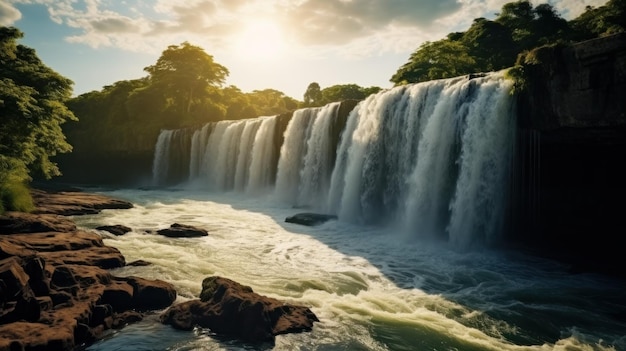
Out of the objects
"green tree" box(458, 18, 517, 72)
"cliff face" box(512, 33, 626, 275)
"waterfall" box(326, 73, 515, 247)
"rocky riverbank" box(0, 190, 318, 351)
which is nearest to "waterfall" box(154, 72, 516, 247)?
"waterfall" box(326, 73, 515, 247)

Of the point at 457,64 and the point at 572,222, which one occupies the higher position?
the point at 457,64

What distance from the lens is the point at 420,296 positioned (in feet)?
30.8

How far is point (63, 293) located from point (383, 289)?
6945 millimetres

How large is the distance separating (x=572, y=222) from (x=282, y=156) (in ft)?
59.0

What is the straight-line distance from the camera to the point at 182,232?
14.6 m

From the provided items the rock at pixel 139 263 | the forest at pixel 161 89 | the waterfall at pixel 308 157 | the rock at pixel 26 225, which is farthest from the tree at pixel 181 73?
the rock at pixel 139 263

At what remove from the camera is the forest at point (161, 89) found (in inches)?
544

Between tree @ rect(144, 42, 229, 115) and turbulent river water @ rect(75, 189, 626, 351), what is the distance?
31845 mm

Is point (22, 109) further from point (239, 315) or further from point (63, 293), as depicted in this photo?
point (239, 315)

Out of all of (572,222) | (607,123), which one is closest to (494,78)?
Result: (607,123)

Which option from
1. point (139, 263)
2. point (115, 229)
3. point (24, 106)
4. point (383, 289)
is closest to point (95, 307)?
point (139, 263)

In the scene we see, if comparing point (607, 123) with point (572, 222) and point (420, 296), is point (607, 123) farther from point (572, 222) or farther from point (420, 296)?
point (420, 296)

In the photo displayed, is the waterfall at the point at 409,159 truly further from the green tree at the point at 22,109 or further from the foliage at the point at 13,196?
the foliage at the point at 13,196

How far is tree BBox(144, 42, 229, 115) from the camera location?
46125 millimetres
